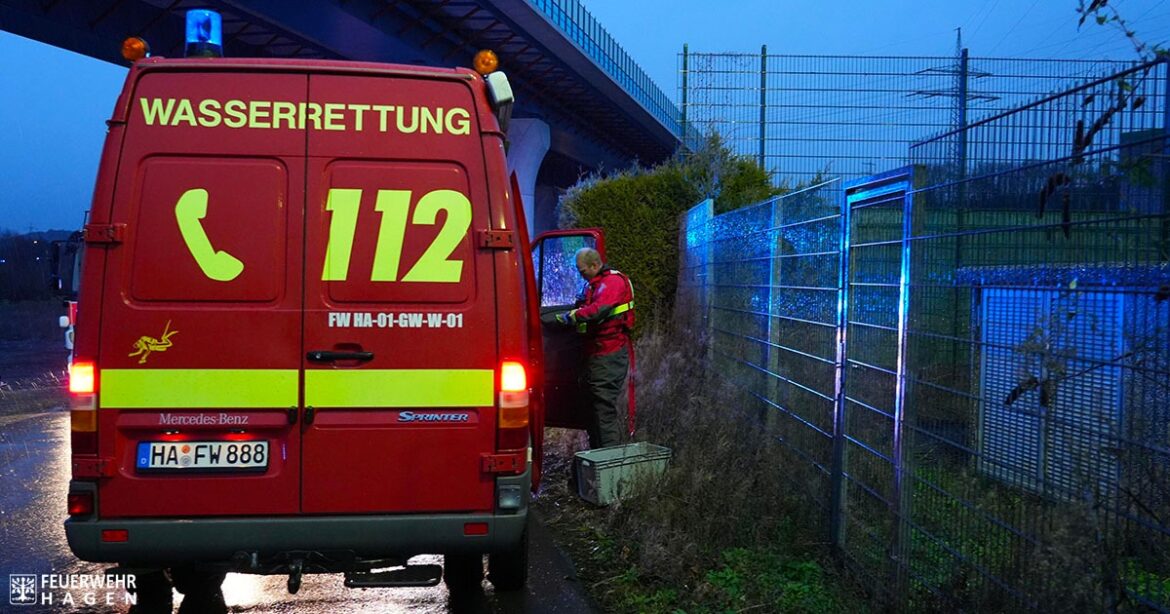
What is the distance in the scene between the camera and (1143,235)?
2.63 m

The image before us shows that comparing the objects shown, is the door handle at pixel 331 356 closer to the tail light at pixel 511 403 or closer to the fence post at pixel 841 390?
the tail light at pixel 511 403

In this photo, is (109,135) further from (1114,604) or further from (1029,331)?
(1114,604)

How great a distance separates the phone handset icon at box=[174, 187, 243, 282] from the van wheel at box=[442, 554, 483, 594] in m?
2.03

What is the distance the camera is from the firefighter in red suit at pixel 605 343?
741cm

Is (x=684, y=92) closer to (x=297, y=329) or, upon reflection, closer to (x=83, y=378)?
(x=297, y=329)

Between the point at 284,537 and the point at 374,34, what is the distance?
60.6ft

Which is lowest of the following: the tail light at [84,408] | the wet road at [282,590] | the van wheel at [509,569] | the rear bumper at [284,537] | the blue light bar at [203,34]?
the wet road at [282,590]

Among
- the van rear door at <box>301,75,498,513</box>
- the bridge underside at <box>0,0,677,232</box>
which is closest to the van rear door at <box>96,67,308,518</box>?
the van rear door at <box>301,75,498,513</box>

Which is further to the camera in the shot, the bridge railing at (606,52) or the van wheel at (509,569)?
the bridge railing at (606,52)

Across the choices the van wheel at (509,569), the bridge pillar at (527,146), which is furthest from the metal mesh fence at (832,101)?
the bridge pillar at (527,146)

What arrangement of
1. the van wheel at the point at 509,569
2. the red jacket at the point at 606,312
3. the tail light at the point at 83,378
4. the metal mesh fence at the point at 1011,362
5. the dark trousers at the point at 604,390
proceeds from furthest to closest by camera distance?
the dark trousers at the point at 604,390 → the red jacket at the point at 606,312 → the van wheel at the point at 509,569 → the tail light at the point at 83,378 → the metal mesh fence at the point at 1011,362

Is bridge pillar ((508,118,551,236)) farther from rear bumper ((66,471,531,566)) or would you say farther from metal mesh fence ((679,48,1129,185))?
rear bumper ((66,471,531,566))

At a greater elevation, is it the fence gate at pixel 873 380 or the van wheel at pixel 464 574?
the fence gate at pixel 873 380

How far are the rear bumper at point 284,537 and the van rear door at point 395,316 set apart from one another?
0.24 ft
